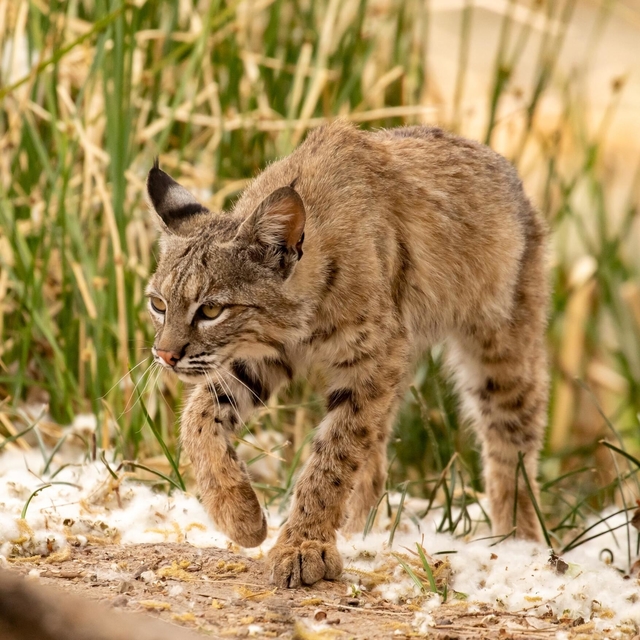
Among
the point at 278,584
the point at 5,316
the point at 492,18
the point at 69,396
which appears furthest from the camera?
the point at 492,18

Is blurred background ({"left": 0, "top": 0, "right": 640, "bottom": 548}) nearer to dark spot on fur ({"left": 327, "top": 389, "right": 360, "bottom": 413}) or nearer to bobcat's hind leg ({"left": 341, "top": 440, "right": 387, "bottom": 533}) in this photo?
bobcat's hind leg ({"left": 341, "top": 440, "right": 387, "bottom": 533})

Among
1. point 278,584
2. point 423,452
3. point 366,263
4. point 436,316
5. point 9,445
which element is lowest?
point 423,452

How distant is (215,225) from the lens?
3.42 m

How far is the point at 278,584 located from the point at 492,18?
26.5 feet

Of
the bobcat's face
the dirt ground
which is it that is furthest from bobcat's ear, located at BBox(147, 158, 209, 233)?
the dirt ground

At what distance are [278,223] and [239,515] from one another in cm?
93

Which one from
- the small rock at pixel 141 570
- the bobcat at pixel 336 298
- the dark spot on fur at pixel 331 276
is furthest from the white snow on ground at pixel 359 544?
the dark spot on fur at pixel 331 276

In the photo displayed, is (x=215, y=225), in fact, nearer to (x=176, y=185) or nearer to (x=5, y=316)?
(x=176, y=185)

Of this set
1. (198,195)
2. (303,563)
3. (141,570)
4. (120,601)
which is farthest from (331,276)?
(198,195)

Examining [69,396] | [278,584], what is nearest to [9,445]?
A: [69,396]

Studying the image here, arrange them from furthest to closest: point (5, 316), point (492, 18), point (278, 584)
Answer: point (492, 18) → point (5, 316) → point (278, 584)

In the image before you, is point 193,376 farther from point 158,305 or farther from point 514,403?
point 514,403

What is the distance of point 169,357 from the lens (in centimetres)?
312

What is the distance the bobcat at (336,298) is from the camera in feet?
10.4
